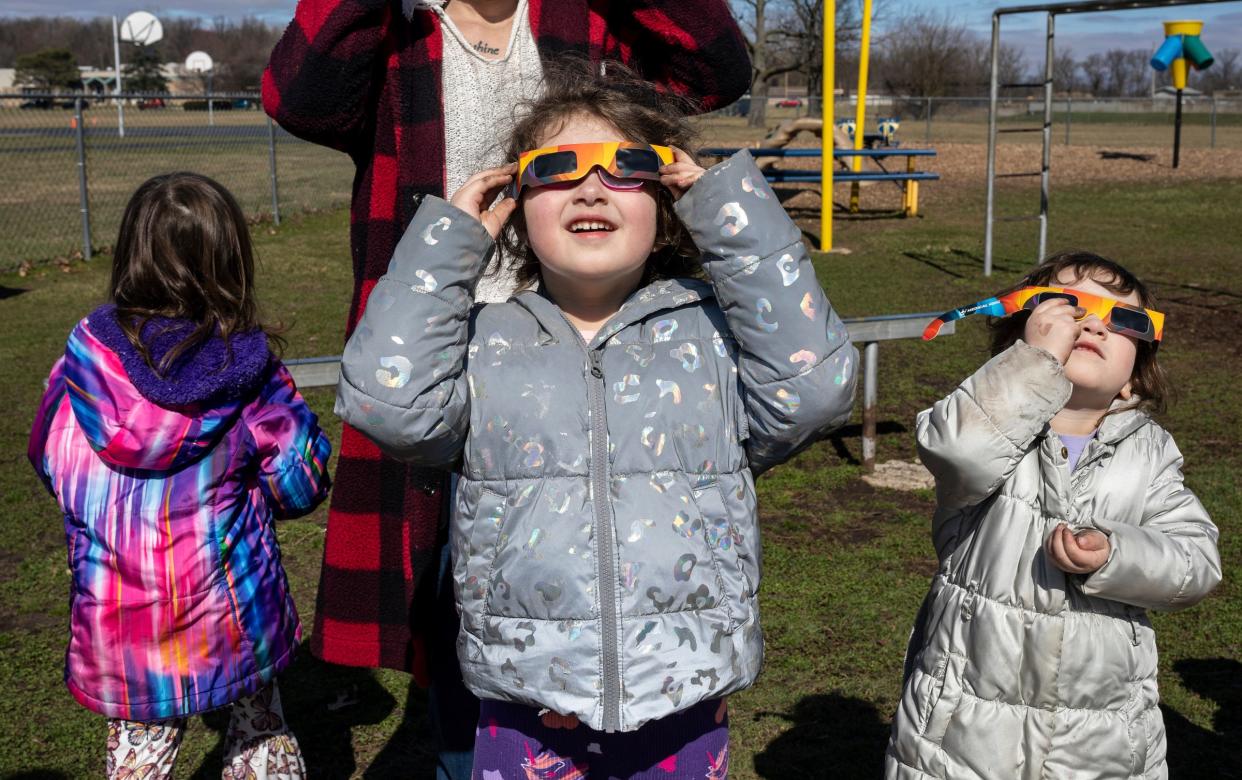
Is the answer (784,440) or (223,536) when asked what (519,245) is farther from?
(223,536)

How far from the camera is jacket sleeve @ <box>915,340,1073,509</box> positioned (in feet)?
6.58

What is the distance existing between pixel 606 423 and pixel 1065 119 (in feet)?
153

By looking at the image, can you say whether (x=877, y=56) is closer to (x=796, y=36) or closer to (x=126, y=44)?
(x=796, y=36)

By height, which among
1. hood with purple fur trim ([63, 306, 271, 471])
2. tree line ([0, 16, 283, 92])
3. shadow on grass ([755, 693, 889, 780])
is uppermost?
tree line ([0, 16, 283, 92])

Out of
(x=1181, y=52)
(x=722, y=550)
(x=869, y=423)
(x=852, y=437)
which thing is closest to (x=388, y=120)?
(x=722, y=550)

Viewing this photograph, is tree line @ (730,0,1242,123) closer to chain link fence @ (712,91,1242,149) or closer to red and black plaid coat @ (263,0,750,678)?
chain link fence @ (712,91,1242,149)

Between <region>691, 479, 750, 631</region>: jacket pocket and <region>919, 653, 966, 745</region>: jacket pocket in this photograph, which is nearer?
<region>691, 479, 750, 631</region>: jacket pocket

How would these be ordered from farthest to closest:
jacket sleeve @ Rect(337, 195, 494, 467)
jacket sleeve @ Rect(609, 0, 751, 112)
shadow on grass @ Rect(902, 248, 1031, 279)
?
shadow on grass @ Rect(902, 248, 1031, 279) → jacket sleeve @ Rect(609, 0, 751, 112) → jacket sleeve @ Rect(337, 195, 494, 467)

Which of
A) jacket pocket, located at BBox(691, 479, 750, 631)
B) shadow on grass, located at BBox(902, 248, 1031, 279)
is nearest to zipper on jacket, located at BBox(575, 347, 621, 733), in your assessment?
jacket pocket, located at BBox(691, 479, 750, 631)

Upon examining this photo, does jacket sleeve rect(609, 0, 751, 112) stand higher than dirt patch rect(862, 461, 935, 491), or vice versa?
jacket sleeve rect(609, 0, 751, 112)

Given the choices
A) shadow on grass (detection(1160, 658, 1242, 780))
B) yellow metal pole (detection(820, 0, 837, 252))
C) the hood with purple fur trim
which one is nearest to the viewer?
the hood with purple fur trim

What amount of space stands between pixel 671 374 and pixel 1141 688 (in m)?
1.02

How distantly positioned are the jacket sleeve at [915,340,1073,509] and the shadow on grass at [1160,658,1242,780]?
150 centimetres

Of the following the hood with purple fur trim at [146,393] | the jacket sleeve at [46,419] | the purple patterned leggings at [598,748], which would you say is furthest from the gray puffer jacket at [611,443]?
the jacket sleeve at [46,419]
